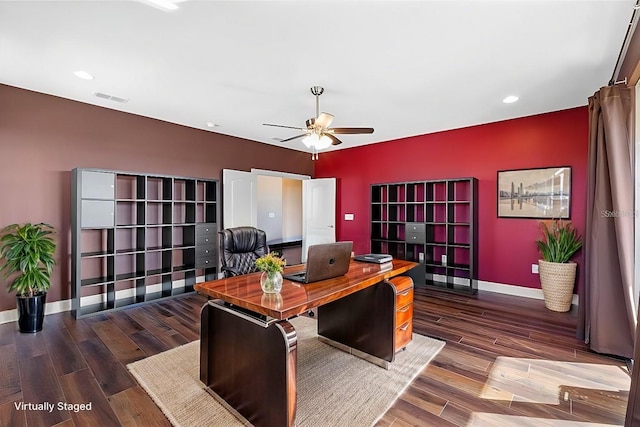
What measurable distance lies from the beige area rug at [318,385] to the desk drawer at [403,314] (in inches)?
12.5

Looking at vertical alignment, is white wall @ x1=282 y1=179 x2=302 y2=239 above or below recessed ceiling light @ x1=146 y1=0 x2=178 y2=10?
below

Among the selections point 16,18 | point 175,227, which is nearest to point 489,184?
point 175,227

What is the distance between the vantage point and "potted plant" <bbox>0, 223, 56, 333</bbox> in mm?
2992

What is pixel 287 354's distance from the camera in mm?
1506

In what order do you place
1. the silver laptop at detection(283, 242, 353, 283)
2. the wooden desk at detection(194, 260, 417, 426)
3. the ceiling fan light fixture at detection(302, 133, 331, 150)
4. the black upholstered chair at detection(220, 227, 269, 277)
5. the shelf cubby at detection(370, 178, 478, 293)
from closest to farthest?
the wooden desk at detection(194, 260, 417, 426)
the silver laptop at detection(283, 242, 353, 283)
the ceiling fan light fixture at detection(302, 133, 331, 150)
the black upholstered chair at detection(220, 227, 269, 277)
the shelf cubby at detection(370, 178, 478, 293)

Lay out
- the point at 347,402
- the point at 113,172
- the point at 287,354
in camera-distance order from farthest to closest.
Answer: the point at 113,172
the point at 347,402
the point at 287,354

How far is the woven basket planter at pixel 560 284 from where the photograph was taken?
3.66m

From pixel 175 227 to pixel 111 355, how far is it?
2216 millimetres

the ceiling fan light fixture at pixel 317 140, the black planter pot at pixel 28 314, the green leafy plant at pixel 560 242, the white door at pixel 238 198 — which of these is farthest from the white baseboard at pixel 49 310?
the green leafy plant at pixel 560 242

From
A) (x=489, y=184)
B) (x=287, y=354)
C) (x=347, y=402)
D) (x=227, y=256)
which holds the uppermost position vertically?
(x=489, y=184)

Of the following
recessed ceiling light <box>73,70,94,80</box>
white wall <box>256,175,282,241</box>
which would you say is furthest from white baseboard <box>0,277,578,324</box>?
white wall <box>256,175,282,241</box>

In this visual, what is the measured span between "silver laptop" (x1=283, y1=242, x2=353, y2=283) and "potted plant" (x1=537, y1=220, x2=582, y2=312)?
10.1 feet

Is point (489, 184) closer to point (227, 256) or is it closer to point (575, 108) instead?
point (575, 108)

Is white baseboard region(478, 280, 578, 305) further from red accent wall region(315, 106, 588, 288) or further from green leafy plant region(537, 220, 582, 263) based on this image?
green leafy plant region(537, 220, 582, 263)
